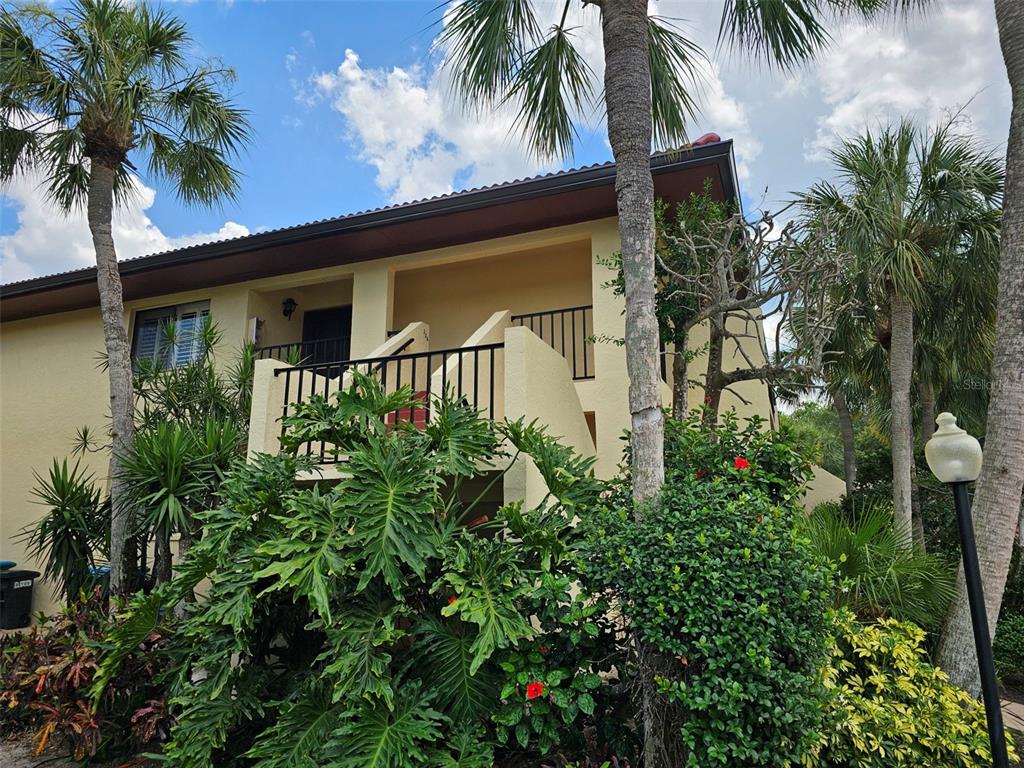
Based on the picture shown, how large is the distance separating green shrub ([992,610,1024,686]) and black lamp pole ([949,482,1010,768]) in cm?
491

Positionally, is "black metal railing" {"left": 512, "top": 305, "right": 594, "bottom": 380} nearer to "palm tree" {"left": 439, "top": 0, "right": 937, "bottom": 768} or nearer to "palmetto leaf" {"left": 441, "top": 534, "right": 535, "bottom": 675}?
"palm tree" {"left": 439, "top": 0, "right": 937, "bottom": 768}

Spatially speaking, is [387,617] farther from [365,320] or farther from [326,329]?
[326,329]

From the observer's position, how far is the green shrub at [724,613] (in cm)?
340

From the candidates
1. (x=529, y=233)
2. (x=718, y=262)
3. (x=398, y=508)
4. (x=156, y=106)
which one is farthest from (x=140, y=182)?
(x=718, y=262)

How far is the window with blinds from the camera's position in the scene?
1118 cm

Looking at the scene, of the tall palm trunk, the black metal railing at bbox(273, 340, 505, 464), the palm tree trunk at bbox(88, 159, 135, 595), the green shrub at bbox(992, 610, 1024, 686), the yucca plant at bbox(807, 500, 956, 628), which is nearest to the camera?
the tall palm trunk

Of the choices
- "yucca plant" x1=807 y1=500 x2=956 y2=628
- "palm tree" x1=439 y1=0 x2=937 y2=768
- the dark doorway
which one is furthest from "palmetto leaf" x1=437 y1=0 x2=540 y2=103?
the dark doorway

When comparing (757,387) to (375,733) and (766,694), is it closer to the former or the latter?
(766,694)

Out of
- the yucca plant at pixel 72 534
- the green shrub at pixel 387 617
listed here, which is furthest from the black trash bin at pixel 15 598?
the green shrub at pixel 387 617

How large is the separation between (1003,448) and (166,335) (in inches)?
480

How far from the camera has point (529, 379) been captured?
5.86m

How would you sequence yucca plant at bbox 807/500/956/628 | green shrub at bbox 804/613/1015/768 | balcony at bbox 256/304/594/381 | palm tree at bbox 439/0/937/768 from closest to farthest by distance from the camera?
green shrub at bbox 804/613/1015/768
palm tree at bbox 439/0/937/768
yucca plant at bbox 807/500/956/628
balcony at bbox 256/304/594/381

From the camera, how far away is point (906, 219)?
944 centimetres

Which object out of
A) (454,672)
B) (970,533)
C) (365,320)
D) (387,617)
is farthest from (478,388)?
(970,533)
